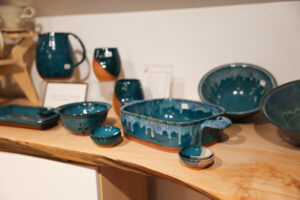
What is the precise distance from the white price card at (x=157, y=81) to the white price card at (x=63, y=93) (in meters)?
0.28

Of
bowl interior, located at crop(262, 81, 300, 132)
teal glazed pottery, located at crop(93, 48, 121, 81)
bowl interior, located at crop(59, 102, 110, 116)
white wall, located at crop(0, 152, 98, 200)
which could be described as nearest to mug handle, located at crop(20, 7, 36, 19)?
teal glazed pottery, located at crop(93, 48, 121, 81)

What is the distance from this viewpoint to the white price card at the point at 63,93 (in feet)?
3.74

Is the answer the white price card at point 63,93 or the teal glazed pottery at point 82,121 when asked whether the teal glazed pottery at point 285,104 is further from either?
the white price card at point 63,93

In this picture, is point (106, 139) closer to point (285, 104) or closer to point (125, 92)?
point (125, 92)

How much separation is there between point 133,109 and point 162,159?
287mm

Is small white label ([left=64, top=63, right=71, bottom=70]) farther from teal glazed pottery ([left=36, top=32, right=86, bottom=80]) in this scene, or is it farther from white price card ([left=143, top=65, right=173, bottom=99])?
white price card ([left=143, top=65, right=173, bottom=99])

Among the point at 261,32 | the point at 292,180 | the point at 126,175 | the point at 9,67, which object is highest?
the point at 261,32

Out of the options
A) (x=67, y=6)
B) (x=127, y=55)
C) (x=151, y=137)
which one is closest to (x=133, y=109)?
(x=151, y=137)

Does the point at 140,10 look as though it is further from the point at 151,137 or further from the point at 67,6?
the point at 151,137

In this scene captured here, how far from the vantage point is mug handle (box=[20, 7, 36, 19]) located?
4.04 ft

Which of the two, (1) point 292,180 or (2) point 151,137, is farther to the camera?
(2) point 151,137

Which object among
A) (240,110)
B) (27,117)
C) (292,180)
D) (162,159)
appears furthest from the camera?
(27,117)

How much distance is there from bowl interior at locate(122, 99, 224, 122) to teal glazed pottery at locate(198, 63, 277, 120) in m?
0.06

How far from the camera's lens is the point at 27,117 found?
3.62ft
